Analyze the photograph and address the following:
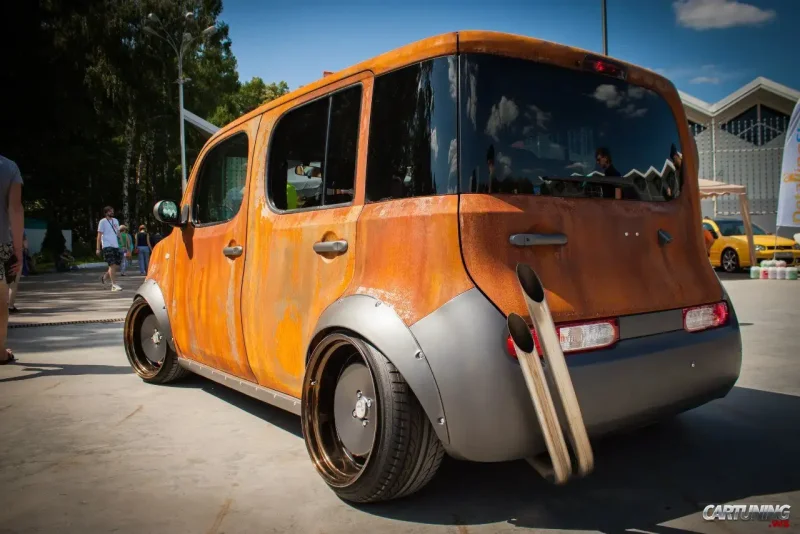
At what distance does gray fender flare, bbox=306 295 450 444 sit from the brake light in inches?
51.5

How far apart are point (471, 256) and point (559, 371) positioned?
522 millimetres

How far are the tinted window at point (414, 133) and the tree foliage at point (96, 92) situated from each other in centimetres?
2519

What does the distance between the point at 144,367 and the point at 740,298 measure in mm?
9674

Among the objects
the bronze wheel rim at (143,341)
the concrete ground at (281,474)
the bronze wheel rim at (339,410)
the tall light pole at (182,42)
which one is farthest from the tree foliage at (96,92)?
the bronze wheel rim at (339,410)

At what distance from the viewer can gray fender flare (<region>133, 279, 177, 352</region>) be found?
4.77m

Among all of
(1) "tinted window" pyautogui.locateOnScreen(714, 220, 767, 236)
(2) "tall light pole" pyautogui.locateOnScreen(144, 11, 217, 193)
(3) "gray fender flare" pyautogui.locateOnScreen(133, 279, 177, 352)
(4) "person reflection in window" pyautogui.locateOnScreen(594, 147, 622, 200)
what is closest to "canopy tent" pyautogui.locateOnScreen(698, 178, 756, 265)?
(1) "tinted window" pyautogui.locateOnScreen(714, 220, 767, 236)

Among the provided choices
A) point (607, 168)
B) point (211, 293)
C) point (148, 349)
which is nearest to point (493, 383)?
point (607, 168)

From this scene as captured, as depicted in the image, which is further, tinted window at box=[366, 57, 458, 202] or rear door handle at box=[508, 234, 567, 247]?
tinted window at box=[366, 57, 458, 202]

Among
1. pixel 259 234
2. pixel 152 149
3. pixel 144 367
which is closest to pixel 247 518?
pixel 259 234

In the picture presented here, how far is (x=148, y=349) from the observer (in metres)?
5.32

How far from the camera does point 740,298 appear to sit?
11.2 metres

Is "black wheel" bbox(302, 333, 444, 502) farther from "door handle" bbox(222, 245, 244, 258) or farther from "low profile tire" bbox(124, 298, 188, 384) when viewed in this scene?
"low profile tire" bbox(124, 298, 188, 384)

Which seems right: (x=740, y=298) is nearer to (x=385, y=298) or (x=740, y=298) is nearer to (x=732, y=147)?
(x=385, y=298)

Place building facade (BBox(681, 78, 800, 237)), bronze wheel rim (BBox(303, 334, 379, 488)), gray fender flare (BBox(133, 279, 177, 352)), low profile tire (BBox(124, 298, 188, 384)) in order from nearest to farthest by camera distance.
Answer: bronze wheel rim (BBox(303, 334, 379, 488)), gray fender flare (BBox(133, 279, 177, 352)), low profile tire (BBox(124, 298, 188, 384)), building facade (BBox(681, 78, 800, 237))
